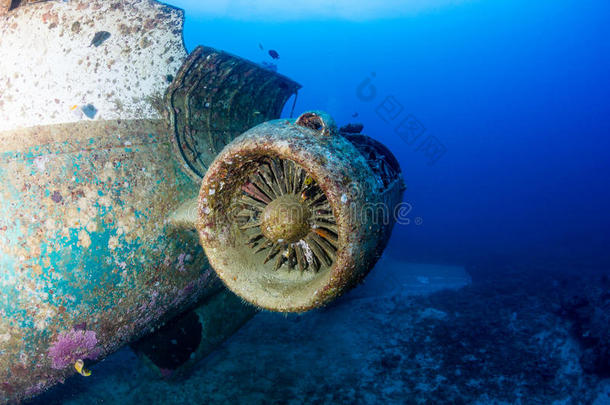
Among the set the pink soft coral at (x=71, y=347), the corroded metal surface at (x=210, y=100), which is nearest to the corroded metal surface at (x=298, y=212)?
the corroded metal surface at (x=210, y=100)

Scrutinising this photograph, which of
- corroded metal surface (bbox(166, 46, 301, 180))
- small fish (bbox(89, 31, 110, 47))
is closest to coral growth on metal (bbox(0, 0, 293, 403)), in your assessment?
small fish (bbox(89, 31, 110, 47))

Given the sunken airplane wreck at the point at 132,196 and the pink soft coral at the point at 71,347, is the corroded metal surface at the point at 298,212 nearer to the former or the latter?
the sunken airplane wreck at the point at 132,196

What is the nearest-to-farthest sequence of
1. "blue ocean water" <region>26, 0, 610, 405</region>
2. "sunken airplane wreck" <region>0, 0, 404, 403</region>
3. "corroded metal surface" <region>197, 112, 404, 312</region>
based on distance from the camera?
"corroded metal surface" <region>197, 112, 404, 312</region> → "sunken airplane wreck" <region>0, 0, 404, 403</region> → "blue ocean water" <region>26, 0, 610, 405</region>

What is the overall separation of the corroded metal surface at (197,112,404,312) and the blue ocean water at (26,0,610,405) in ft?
5.59

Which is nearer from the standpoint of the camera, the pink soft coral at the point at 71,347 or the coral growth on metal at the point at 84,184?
the coral growth on metal at the point at 84,184

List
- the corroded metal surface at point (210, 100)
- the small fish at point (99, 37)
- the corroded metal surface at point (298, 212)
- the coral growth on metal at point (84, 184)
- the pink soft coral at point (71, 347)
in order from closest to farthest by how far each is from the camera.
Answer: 1. the corroded metal surface at point (298, 212)
2. the coral growth on metal at point (84, 184)
3. the pink soft coral at point (71, 347)
4. the small fish at point (99, 37)
5. the corroded metal surface at point (210, 100)

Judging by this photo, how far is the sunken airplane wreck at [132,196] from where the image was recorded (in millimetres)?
2211

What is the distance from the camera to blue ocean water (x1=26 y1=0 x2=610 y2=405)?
4645mm

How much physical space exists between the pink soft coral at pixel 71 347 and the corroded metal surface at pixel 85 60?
1.80m

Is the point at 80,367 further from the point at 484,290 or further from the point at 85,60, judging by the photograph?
the point at 484,290

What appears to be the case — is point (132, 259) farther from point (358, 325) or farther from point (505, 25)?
point (505, 25)

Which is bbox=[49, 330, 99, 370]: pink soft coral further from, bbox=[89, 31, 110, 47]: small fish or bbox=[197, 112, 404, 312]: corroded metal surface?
bbox=[89, 31, 110, 47]: small fish

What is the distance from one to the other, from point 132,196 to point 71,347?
1.37 metres

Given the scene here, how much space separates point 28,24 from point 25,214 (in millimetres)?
1756
